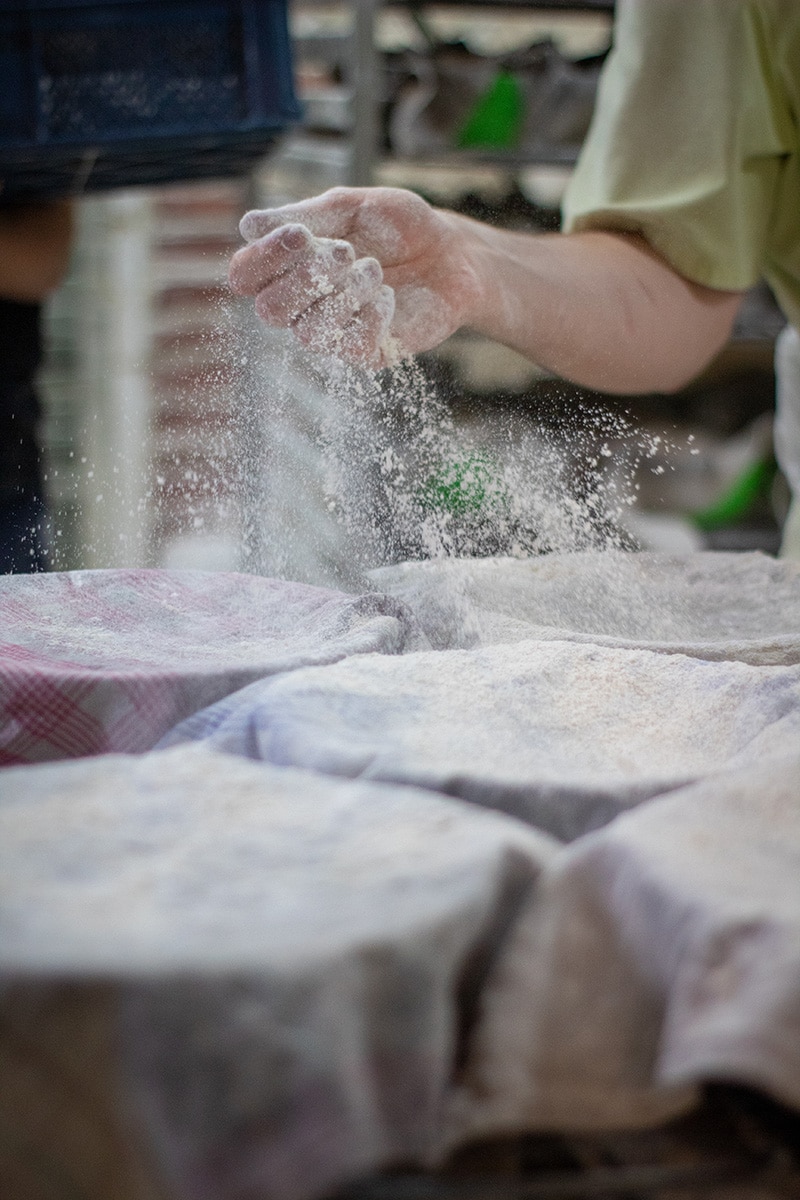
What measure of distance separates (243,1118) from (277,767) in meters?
0.24

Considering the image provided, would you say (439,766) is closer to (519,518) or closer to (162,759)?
(162,759)

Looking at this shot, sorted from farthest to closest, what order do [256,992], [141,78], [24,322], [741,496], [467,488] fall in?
[741,496] < [24,322] < [141,78] < [467,488] < [256,992]

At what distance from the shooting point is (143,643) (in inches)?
33.5

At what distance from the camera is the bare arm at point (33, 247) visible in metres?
1.81

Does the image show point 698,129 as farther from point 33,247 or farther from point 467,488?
point 33,247

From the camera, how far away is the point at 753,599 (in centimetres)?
109

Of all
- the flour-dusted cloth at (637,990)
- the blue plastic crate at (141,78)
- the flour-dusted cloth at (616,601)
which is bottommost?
the flour-dusted cloth at (616,601)

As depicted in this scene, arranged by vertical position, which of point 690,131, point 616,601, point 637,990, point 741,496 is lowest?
point 741,496

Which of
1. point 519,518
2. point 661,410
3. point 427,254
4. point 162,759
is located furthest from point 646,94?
point 661,410

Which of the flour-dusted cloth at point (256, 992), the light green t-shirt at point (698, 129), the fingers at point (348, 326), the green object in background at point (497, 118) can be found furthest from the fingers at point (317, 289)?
the green object in background at point (497, 118)

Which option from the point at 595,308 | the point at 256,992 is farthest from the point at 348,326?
the point at 256,992

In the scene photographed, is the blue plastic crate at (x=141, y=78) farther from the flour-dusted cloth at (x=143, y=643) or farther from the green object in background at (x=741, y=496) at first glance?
the green object in background at (x=741, y=496)

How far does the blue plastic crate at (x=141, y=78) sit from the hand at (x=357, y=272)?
40cm

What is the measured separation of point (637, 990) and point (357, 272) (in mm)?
623
